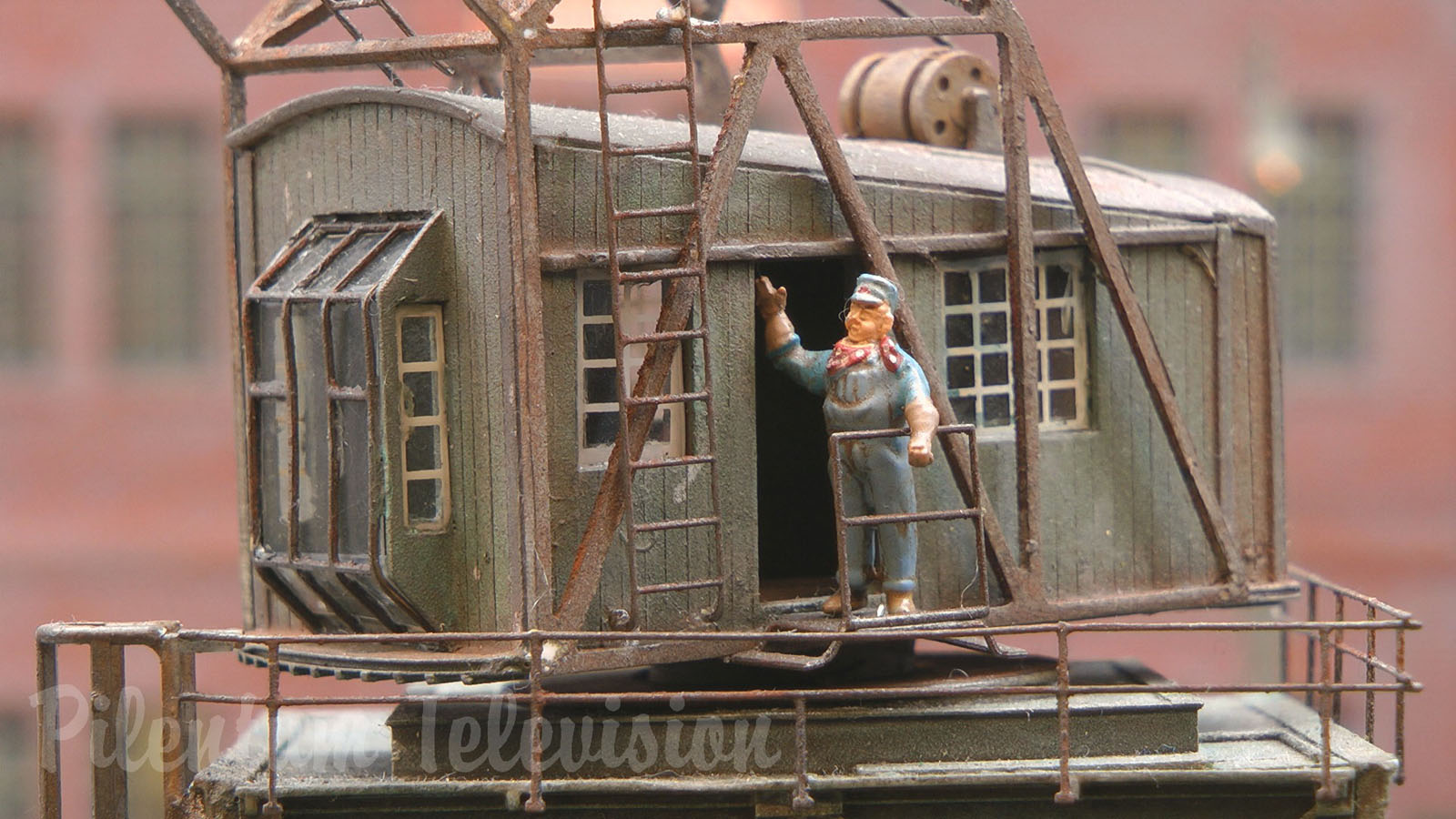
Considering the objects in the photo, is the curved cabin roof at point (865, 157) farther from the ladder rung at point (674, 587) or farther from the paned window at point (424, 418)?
the ladder rung at point (674, 587)

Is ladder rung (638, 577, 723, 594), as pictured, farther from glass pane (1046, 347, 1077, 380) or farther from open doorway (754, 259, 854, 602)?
glass pane (1046, 347, 1077, 380)

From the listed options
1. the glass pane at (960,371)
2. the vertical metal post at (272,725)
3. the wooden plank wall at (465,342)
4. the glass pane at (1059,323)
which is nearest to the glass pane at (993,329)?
the glass pane at (960,371)

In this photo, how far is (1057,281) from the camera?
512 inches

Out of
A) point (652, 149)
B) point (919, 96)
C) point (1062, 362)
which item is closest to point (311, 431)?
point (652, 149)

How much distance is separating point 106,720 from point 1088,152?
15834 millimetres

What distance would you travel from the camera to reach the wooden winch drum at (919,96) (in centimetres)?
1427

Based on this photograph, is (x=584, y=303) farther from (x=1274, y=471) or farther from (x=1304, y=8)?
(x=1304, y=8)

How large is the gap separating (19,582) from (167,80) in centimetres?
608

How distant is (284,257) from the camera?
12.2 m

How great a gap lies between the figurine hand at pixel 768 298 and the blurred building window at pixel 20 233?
50.8 ft

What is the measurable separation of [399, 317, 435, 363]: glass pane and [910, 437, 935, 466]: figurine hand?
261 cm

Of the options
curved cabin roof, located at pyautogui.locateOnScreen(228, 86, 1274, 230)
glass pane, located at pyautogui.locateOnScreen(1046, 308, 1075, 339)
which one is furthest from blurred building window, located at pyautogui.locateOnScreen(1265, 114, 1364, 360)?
glass pane, located at pyautogui.locateOnScreen(1046, 308, 1075, 339)

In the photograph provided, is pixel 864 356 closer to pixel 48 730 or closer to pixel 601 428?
pixel 601 428

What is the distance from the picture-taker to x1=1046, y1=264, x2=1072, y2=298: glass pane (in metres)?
13.0
